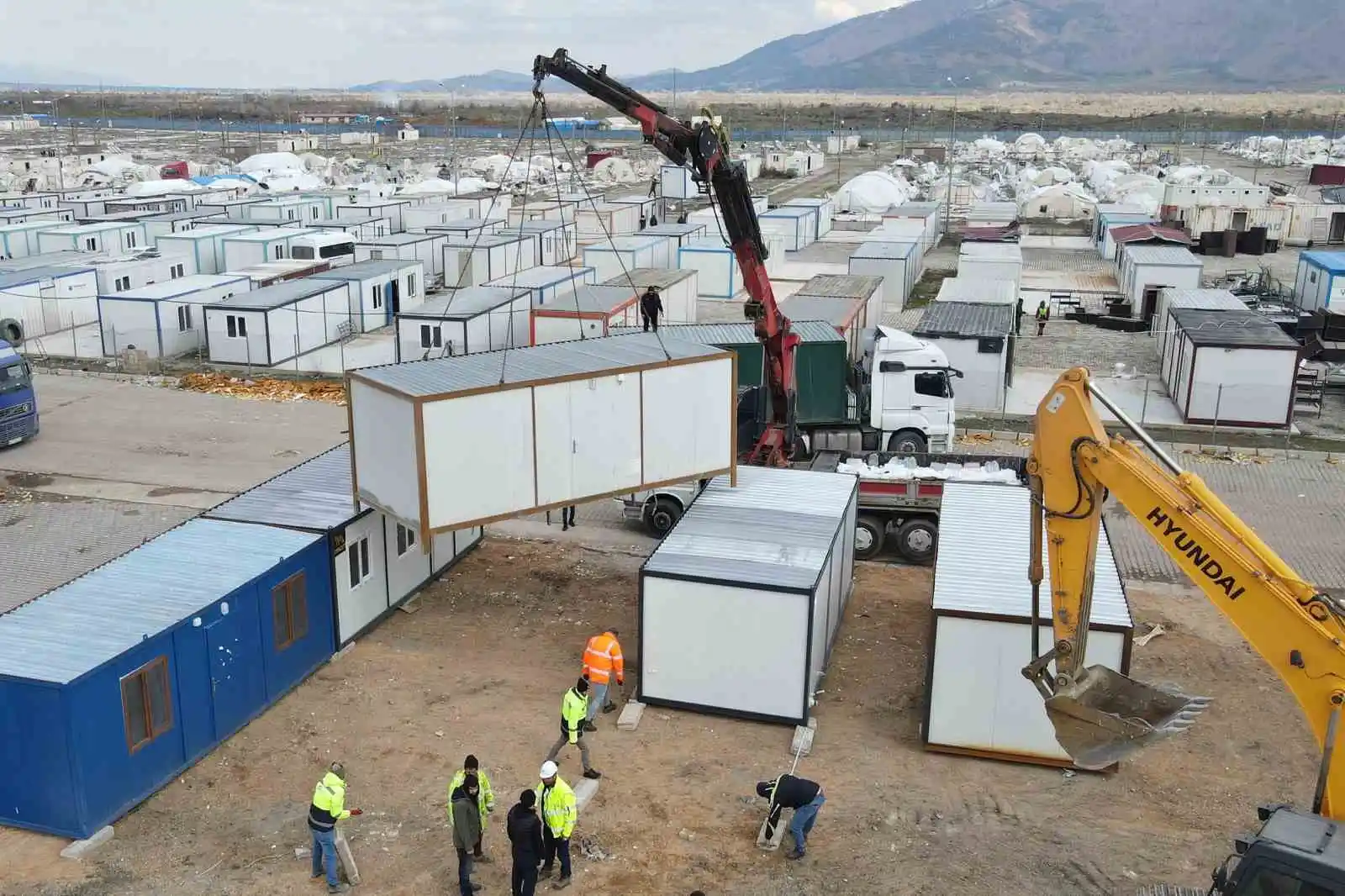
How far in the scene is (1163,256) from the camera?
42531 mm

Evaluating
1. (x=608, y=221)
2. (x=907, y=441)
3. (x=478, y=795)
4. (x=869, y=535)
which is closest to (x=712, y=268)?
(x=608, y=221)

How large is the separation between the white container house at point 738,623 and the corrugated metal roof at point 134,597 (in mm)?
4764

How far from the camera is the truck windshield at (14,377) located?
84.7ft

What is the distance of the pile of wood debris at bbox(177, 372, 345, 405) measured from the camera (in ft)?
99.9

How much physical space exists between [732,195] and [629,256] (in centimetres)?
2614

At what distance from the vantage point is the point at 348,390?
1655cm

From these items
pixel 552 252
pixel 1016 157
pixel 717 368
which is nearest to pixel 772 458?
pixel 717 368

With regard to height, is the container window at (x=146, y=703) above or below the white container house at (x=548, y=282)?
below

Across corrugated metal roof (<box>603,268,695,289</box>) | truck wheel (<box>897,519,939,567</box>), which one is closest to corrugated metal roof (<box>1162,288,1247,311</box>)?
corrugated metal roof (<box>603,268,695,289</box>)

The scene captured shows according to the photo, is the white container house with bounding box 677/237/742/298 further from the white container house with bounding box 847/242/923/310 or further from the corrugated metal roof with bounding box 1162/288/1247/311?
the corrugated metal roof with bounding box 1162/288/1247/311

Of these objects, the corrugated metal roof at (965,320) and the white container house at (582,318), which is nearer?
the corrugated metal roof at (965,320)

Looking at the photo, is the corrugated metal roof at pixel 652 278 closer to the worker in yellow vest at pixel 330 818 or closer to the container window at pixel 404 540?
the container window at pixel 404 540

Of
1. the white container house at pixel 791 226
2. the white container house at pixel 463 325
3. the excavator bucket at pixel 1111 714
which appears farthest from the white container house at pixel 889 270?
the excavator bucket at pixel 1111 714

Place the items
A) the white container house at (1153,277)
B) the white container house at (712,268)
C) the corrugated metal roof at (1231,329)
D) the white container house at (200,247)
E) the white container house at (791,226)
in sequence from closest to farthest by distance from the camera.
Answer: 1. the corrugated metal roof at (1231,329)
2. the white container house at (1153,277)
3. the white container house at (200,247)
4. the white container house at (712,268)
5. the white container house at (791,226)
